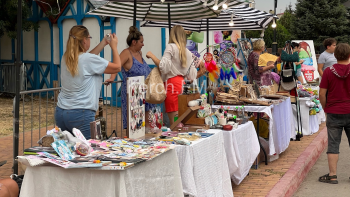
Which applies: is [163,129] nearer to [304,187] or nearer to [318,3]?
[304,187]

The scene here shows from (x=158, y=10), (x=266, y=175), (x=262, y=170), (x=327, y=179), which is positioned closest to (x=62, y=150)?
(x=266, y=175)

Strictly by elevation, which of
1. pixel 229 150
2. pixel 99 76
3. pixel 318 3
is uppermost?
pixel 318 3

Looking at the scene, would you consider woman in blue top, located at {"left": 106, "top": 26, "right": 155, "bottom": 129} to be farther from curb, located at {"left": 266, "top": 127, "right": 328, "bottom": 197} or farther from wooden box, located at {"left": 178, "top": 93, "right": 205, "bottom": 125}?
curb, located at {"left": 266, "top": 127, "right": 328, "bottom": 197}

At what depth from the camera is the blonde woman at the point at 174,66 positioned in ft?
18.9

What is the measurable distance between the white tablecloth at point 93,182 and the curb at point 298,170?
235 cm

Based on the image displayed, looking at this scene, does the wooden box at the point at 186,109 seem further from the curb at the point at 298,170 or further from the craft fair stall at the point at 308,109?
the craft fair stall at the point at 308,109

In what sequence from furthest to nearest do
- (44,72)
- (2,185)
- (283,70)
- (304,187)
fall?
1. (44,72)
2. (283,70)
3. (304,187)
4. (2,185)

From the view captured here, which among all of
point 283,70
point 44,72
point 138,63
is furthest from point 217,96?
point 44,72

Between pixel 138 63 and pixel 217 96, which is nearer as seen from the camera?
pixel 138 63

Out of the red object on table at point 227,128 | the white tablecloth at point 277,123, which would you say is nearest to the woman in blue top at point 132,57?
the red object on table at point 227,128

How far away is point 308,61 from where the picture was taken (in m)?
12.7

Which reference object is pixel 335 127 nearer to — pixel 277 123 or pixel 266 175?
pixel 277 123

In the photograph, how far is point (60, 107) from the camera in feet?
13.9

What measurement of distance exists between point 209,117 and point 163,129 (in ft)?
2.19
